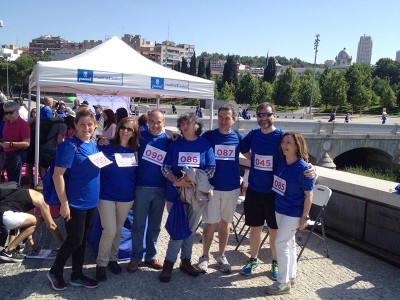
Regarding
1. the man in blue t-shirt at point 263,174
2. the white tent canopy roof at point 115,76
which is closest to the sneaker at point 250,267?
the man in blue t-shirt at point 263,174

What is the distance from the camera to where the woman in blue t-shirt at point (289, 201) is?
12.7 feet

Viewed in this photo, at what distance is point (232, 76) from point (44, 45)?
398 ft

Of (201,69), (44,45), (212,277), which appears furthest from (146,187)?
(44,45)

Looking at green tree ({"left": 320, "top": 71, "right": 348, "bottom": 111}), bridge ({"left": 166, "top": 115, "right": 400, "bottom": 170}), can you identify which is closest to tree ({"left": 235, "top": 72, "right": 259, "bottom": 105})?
green tree ({"left": 320, "top": 71, "right": 348, "bottom": 111})

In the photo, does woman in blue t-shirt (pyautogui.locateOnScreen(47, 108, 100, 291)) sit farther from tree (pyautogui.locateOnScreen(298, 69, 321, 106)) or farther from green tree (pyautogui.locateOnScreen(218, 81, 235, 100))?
green tree (pyautogui.locateOnScreen(218, 81, 235, 100))

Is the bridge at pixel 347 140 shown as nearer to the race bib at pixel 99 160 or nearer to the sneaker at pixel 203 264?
the sneaker at pixel 203 264

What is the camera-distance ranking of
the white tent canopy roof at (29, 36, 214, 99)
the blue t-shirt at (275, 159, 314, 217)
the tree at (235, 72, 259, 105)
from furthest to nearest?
the tree at (235, 72, 259, 105) < the white tent canopy roof at (29, 36, 214, 99) < the blue t-shirt at (275, 159, 314, 217)

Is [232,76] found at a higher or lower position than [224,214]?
higher

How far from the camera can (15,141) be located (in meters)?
6.39

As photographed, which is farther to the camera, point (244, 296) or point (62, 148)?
point (244, 296)

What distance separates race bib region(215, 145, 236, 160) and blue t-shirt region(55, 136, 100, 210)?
51.9 inches

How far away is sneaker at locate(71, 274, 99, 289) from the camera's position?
12.7ft

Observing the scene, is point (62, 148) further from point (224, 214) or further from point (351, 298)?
point (351, 298)

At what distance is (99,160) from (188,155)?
0.90 metres
